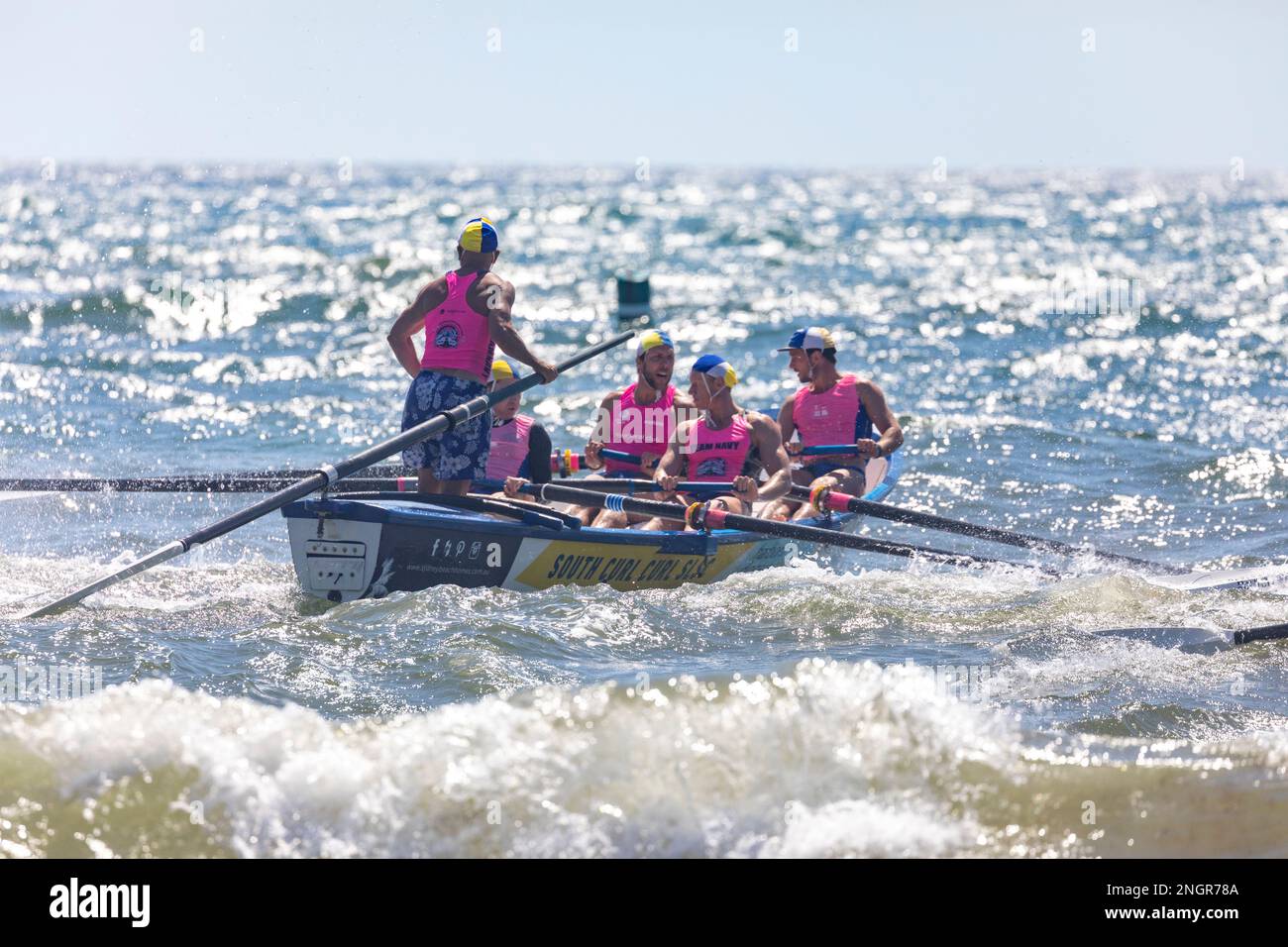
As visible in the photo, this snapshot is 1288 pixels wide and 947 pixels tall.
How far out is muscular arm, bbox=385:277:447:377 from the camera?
33.1 feet

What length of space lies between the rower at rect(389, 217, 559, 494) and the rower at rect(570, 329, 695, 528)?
130 centimetres

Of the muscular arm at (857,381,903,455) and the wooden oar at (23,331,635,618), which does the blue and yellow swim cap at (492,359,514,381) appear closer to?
the wooden oar at (23,331,635,618)

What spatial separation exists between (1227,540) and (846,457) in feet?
11.4

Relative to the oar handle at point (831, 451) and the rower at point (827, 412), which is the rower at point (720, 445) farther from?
the rower at point (827, 412)

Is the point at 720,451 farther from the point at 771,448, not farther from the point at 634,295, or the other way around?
the point at 634,295

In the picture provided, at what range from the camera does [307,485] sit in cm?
911

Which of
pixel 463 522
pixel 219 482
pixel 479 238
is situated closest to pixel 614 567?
pixel 463 522

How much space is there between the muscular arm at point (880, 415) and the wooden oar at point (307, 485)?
118 inches

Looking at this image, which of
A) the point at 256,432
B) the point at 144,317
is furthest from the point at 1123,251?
the point at 256,432

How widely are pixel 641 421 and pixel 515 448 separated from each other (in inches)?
38.7

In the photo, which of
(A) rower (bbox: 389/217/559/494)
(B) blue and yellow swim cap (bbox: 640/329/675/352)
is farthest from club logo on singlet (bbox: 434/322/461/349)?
(B) blue and yellow swim cap (bbox: 640/329/675/352)

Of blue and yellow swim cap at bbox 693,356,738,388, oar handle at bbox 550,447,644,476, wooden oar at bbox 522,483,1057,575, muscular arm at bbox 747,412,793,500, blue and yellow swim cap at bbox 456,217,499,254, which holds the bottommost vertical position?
wooden oar at bbox 522,483,1057,575

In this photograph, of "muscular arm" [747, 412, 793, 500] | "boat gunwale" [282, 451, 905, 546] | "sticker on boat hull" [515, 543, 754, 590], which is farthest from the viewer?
"muscular arm" [747, 412, 793, 500]

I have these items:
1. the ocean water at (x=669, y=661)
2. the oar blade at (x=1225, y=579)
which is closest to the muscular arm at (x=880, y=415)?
the ocean water at (x=669, y=661)
